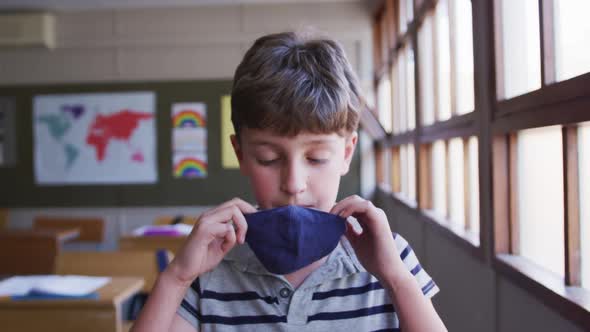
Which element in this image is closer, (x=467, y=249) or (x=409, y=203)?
(x=467, y=249)

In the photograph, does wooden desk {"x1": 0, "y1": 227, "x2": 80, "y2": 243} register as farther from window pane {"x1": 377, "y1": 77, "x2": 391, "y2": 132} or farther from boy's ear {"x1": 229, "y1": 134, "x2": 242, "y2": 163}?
boy's ear {"x1": 229, "y1": 134, "x2": 242, "y2": 163}

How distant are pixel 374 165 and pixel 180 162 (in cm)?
230

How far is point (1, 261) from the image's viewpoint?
162 inches

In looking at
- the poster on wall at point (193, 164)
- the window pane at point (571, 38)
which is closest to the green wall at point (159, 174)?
the poster on wall at point (193, 164)

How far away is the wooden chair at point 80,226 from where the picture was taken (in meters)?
5.15

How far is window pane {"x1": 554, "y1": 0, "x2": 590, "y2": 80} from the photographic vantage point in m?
1.40

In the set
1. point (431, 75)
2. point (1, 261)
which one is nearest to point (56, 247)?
point (1, 261)

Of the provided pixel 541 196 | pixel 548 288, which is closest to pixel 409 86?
pixel 541 196

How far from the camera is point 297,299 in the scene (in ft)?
3.48

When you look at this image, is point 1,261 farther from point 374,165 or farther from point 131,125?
point 374,165

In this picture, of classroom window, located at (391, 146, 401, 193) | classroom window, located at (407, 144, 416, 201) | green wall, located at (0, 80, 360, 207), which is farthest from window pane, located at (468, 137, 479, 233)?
green wall, located at (0, 80, 360, 207)

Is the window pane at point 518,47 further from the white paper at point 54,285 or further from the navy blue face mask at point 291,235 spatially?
the white paper at point 54,285

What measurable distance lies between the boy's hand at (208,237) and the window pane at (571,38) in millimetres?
964

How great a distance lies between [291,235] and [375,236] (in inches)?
6.2
